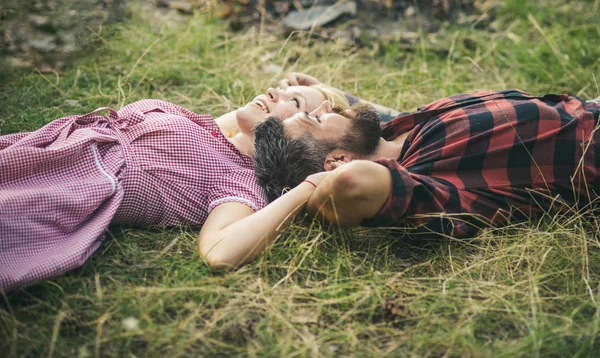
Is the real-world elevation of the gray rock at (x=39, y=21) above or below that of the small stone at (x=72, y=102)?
above

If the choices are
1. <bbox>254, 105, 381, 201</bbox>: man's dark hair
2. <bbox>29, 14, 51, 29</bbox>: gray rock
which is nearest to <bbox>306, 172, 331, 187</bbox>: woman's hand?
<bbox>254, 105, 381, 201</bbox>: man's dark hair

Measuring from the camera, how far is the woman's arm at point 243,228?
245cm

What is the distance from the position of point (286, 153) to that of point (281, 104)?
387mm

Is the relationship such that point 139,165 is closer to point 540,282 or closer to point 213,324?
point 213,324

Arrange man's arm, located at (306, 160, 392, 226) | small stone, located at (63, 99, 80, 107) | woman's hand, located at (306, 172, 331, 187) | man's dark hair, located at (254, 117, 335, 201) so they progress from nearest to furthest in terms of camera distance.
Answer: man's arm, located at (306, 160, 392, 226), woman's hand, located at (306, 172, 331, 187), man's dark hair, located at (254, 117, 335, 201), small stone, located at (63, 99, 80, 107)

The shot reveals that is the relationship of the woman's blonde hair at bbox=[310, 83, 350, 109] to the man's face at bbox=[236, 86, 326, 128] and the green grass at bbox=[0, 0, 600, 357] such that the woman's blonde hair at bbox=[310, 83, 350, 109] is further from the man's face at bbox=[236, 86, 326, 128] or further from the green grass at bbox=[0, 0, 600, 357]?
the green grass at bbox=[0, 0, 600, 357]

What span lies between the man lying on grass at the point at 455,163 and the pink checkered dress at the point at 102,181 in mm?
287

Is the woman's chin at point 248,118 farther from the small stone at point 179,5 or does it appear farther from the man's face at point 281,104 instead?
the small stone at point 179,5

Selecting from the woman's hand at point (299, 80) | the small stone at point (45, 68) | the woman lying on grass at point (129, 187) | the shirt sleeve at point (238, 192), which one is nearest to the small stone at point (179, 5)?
the small stone at point (45, 68)

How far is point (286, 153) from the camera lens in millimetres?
2879

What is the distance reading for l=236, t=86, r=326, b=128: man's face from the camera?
312 cm

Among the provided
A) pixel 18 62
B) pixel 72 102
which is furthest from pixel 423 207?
pixel 18 62

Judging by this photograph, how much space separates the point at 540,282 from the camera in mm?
2438

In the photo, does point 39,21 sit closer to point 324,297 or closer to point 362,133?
point 362,133
